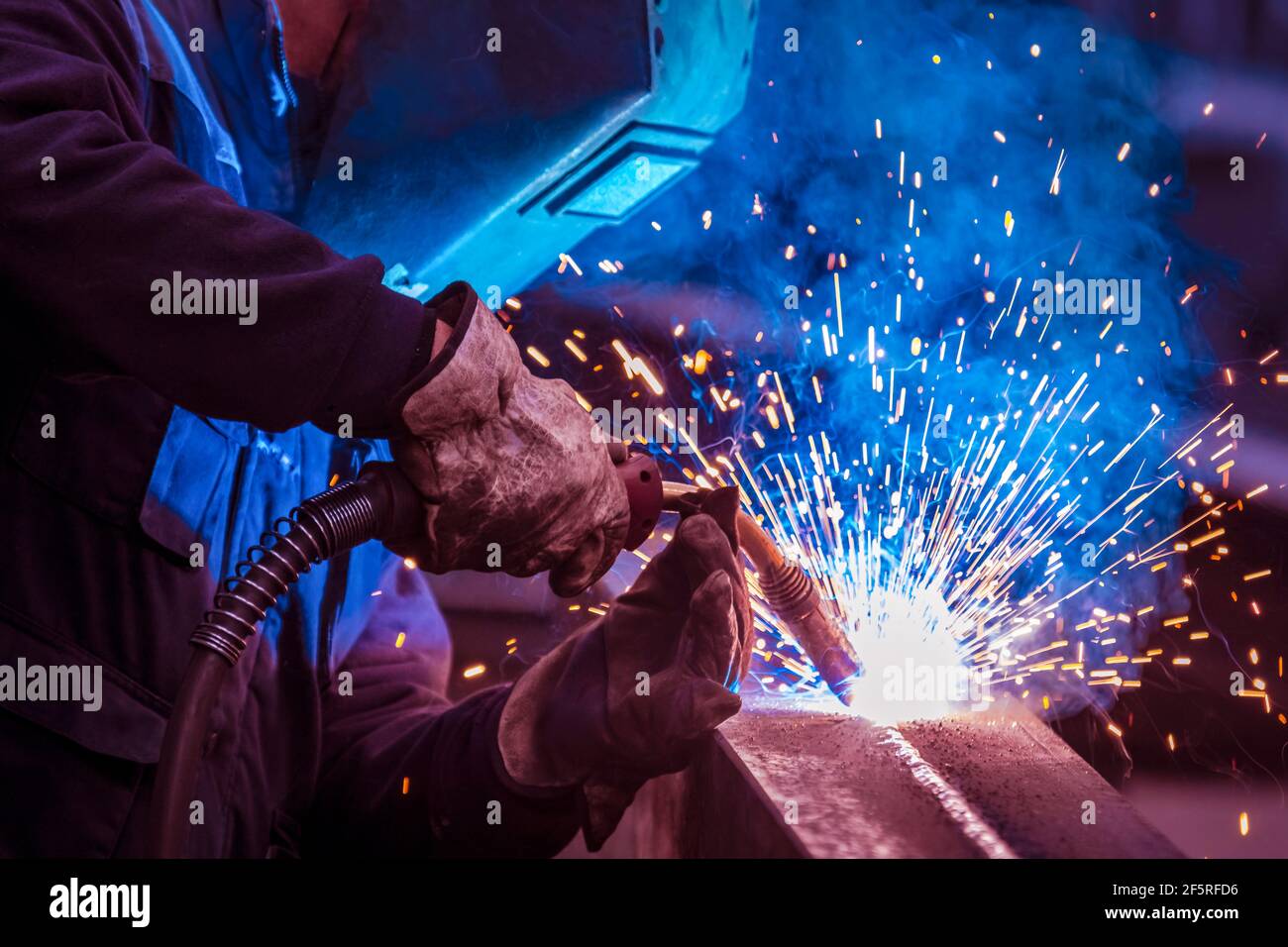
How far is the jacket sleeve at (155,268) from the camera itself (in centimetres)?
102

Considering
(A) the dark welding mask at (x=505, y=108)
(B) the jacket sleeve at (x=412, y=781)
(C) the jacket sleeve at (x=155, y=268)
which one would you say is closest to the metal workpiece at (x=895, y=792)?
(B) the jacket sleeve at (x=412, y=781)

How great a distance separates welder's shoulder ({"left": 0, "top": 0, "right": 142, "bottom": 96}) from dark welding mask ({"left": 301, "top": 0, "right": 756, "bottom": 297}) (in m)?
0.38

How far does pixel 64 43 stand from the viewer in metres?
1.13

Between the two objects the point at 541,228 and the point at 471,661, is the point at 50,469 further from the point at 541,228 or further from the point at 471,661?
the point at 471,661

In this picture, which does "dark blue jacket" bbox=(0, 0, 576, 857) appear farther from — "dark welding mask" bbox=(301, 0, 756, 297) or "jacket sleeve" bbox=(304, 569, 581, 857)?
"dark welding mask" bbox=(301, 0, 756, 297)

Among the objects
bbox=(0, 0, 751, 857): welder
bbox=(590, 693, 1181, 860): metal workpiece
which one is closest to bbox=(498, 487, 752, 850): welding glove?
bbox=(0, 0, 751, 857): welder

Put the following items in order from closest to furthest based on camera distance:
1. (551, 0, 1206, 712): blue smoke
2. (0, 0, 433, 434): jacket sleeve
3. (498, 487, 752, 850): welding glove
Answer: (0, 0, 433, 434): jacket sleeve
(498, 487, 752, 850): welding glove
(551, 0, 1206, 712): blue smoke

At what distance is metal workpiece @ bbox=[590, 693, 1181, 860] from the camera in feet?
4.06

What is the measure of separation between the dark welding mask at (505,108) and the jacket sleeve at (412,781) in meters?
0.67

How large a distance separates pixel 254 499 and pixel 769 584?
0.72 metres

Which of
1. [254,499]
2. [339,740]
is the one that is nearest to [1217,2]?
[254,499]

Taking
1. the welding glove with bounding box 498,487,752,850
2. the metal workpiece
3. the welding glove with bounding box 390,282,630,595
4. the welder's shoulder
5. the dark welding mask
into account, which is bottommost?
the metal workpiece

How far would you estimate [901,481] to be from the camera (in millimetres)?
2363

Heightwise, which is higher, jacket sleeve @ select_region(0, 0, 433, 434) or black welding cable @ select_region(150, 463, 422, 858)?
jacket sleeve @ select_region(0, 0, 433, 434)
